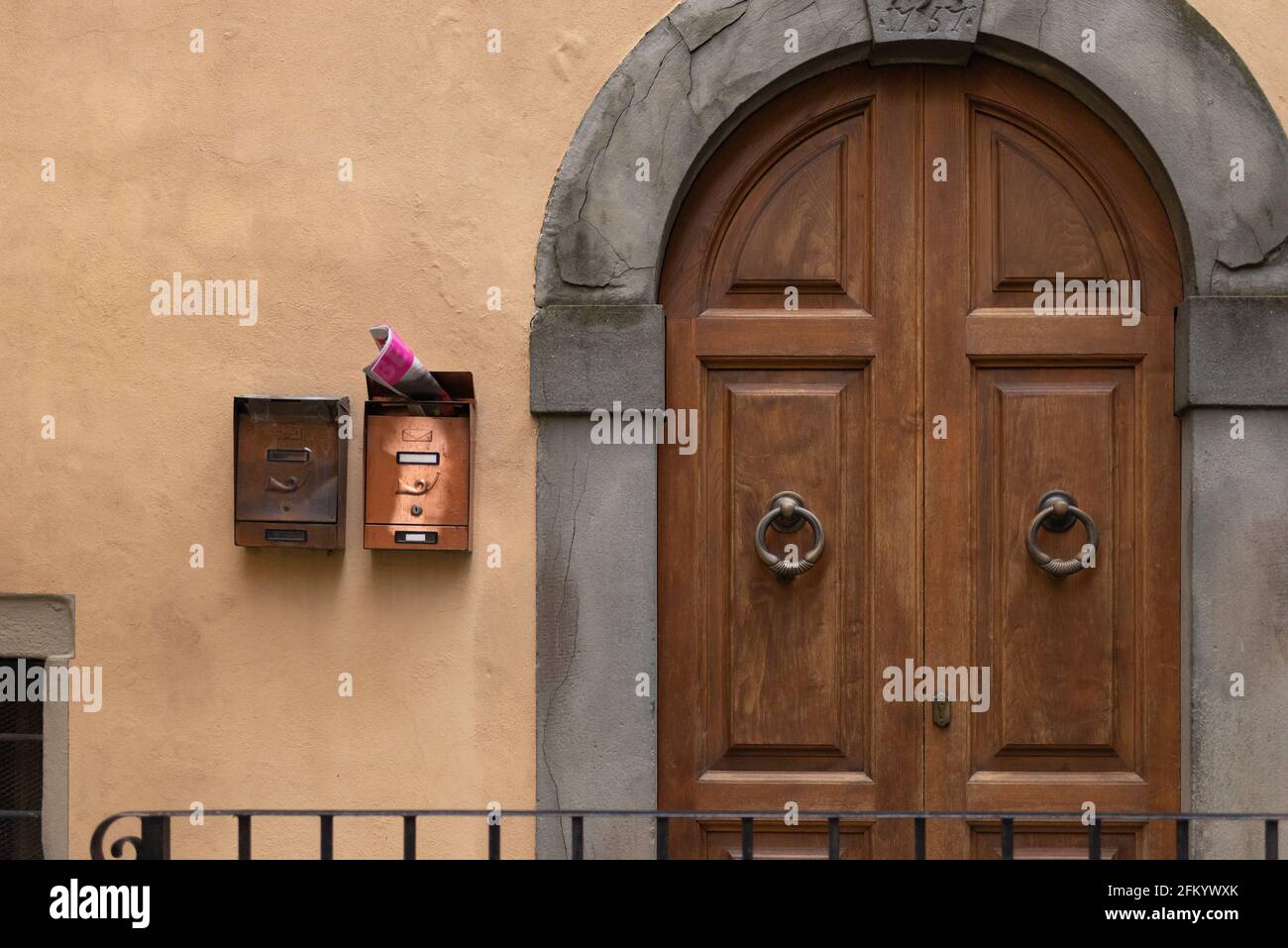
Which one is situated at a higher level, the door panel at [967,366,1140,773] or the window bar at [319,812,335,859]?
the door panel at [967,366,1140,773]

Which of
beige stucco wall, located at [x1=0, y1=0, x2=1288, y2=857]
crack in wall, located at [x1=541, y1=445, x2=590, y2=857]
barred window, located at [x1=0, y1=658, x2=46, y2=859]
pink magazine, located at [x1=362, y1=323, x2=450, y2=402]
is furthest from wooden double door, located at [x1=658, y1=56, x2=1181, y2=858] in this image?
barred window, located at [x1=0, y1=658, x2=46, y2=859]

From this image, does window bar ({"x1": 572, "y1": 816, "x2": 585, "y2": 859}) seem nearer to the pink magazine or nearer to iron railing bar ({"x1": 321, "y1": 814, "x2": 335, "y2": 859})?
iron railing bar ({"x1": 321, "y1": 814, "x2": 335, "y2": 859})

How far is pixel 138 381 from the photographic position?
3.58 m

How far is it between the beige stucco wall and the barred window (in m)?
0.16

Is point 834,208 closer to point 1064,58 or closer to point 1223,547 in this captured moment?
point 1064,58

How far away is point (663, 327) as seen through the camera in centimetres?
348

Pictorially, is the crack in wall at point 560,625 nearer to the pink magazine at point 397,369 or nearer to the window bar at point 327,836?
the pink magazine at point 397,369

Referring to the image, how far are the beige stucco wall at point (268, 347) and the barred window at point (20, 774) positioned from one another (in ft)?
0.53

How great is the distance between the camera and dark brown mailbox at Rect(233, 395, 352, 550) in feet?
11.3

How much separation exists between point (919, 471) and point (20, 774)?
8.91 ft

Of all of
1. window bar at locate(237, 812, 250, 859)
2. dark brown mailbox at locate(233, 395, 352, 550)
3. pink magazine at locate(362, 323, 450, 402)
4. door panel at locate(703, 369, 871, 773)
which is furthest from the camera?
door panel at locate(703, 369, 871, 773)

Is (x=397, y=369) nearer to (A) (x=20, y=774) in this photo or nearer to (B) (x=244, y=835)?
(B) (x=244, y=835)

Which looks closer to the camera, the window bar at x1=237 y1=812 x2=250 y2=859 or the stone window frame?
the window bar at x1=237 y1=812 x2=250 y2=859

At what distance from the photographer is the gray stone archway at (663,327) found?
3.36 m
